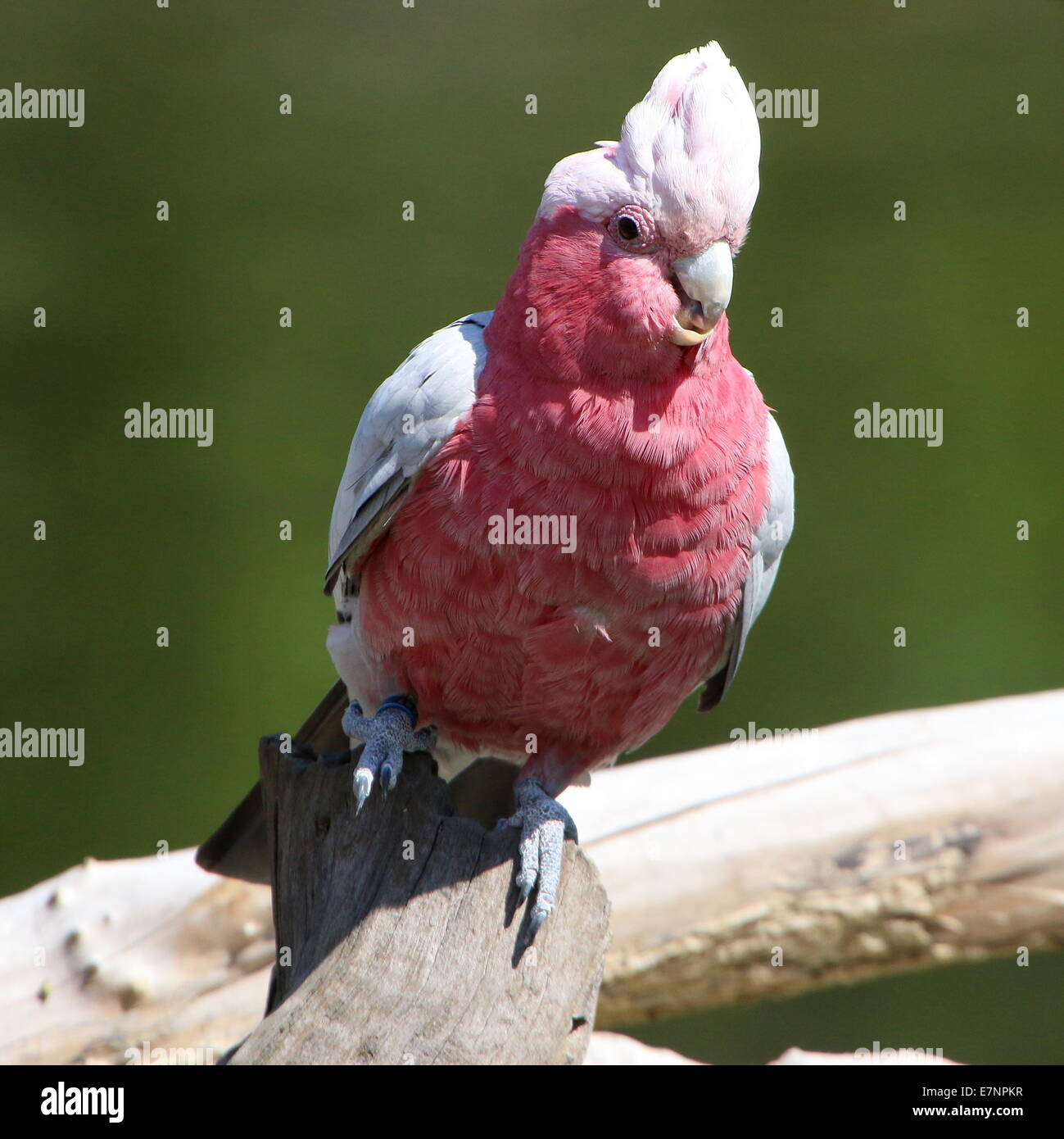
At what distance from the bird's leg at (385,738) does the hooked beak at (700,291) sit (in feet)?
2.85

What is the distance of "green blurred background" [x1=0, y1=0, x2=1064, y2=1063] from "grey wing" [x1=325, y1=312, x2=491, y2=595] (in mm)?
2334

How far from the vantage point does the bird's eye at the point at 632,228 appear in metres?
2.05

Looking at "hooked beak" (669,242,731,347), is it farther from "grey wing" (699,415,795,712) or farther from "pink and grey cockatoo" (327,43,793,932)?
"grey wing" (699,415,795,712)

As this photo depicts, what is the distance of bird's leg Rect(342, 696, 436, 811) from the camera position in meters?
2.23

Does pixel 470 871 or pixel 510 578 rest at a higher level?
pixel 510 578

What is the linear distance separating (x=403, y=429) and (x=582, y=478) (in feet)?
1.15

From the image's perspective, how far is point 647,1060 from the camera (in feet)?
9.95

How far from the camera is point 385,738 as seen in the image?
2318mm

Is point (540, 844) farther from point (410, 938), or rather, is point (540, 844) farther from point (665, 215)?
point (665, 215)

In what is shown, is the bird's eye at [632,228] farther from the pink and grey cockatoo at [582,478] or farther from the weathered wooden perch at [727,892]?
the weathered wooden perch at [727,892]

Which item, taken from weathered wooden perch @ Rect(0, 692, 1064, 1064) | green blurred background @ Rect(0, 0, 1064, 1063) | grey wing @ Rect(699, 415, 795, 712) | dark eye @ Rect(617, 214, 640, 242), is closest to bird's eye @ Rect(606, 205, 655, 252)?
dark eye @ Rect(617, 214, 640, 242)
